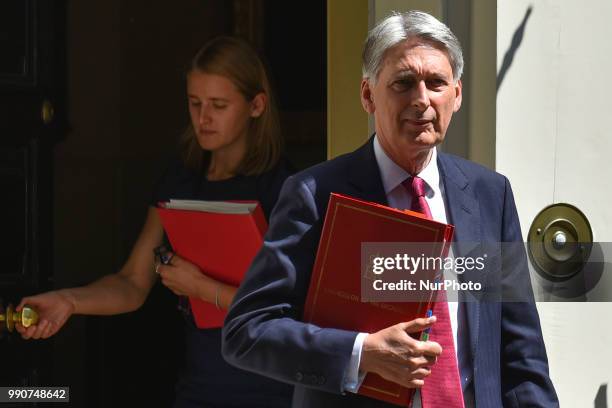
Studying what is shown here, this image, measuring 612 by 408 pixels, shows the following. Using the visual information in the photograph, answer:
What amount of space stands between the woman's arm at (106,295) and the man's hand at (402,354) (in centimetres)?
164

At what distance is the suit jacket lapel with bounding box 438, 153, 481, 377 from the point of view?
7.63ft

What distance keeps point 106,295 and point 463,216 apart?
159cm

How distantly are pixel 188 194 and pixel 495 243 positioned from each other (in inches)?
56.2

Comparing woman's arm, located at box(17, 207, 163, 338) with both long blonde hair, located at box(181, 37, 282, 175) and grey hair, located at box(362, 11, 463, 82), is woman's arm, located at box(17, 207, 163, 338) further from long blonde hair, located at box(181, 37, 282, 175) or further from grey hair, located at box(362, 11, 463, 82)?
grey hair, located at box(362, 11, 463, 82)

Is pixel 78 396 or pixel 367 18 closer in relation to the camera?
pixel 367 18

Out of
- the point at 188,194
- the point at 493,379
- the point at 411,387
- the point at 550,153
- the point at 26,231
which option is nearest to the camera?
the point at 411,387

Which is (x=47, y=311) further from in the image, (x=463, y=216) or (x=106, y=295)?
(x=463, y=216)

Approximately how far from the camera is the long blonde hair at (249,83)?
11.7 feet

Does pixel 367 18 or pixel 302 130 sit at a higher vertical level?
pixel 367 18

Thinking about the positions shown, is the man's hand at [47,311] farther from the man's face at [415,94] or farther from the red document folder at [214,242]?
the man's face at [415,94]

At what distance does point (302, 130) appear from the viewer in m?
5.30

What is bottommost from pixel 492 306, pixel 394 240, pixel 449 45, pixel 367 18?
pixel 492 306

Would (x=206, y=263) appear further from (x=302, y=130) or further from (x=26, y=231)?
(x=302, y=130)

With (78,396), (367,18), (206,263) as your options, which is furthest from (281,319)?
(78,396)
